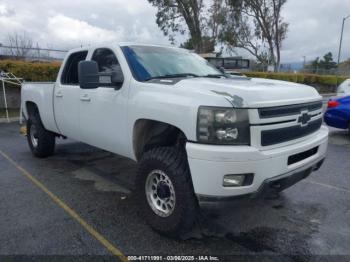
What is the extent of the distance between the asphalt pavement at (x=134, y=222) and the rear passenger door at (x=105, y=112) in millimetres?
748

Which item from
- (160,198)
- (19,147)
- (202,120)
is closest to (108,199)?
(160,198)

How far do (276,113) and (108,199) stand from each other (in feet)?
7.93

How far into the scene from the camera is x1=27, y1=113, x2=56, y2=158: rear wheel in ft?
20.4

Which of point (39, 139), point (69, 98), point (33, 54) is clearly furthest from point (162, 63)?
point (33, 54)

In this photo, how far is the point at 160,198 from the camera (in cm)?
341

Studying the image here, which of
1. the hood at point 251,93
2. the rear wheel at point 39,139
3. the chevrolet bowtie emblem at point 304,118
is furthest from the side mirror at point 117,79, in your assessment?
the rear wheel at point 39,139

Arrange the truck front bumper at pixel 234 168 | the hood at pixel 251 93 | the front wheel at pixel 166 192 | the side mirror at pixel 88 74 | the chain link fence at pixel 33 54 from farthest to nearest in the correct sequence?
the chain link fence at pixel 33 54 → the side mirror at pixel 88 74 → the front wheel at pixel 166 192 → the hood at pixel 251 93 → the truck front bumper at pixel 234 168

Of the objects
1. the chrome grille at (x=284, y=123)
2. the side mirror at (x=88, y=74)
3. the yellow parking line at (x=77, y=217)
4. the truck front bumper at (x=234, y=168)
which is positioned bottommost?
the yellow parking line at (x=77, y=217)

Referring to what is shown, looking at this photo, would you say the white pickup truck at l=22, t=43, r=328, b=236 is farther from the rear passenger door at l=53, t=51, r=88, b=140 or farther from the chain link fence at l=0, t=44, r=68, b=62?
the chain link fence at l=0, t=44, r=68, b=62

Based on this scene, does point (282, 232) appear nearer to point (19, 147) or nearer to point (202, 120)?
point (202, 120)

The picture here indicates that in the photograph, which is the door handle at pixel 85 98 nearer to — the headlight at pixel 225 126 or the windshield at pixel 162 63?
the windshield at pixel 162 63

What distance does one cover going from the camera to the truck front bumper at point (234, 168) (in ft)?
9.14

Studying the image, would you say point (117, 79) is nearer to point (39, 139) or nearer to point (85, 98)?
point (85, 98)

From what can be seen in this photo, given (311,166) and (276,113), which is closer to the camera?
(276,113)
